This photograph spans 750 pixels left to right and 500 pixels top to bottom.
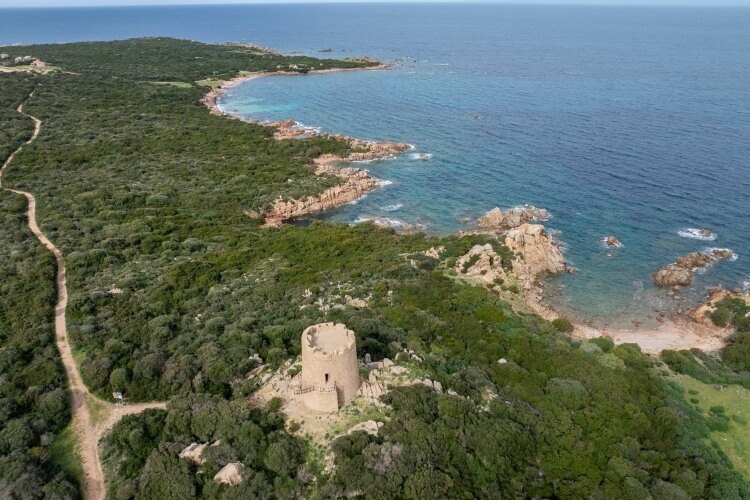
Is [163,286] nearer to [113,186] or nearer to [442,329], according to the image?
[442,329]

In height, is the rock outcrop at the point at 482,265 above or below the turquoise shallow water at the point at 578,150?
below

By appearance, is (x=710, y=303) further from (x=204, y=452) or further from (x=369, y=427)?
(x=204, y=452)

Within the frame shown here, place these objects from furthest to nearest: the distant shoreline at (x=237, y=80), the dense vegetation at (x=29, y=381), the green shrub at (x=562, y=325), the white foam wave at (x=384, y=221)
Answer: the distant shoreline at (x=237, y=80) → the white foam wave at (x=384, y=221) → the green shrub at (x=562, y=325) → the dense vegetation at (x=29, y=381)

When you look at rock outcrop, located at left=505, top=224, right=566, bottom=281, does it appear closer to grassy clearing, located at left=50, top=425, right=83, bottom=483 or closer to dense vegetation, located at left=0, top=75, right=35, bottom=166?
grassy clearing, located at left=50, top=425, right=83, bottom=483

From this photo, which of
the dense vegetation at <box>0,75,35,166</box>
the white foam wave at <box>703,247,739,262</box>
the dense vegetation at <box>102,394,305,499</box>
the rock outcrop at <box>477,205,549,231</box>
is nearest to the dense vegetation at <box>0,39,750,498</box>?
the dense vegetation at <box>102,394,305,499</box>

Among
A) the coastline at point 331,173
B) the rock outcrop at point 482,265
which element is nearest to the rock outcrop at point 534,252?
the rock outcrop at point 482,265

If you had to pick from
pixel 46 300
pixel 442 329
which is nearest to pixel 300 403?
pixel 442 329

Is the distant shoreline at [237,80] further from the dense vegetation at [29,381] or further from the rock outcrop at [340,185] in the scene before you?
the dense vegetation at [29,381]
